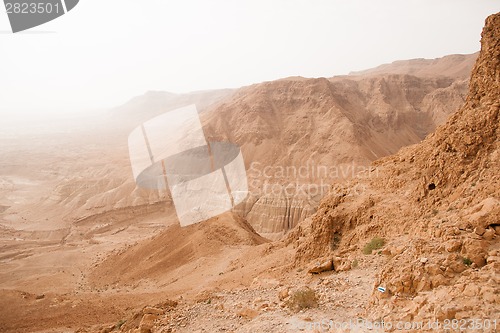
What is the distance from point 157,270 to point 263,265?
24.7 ft

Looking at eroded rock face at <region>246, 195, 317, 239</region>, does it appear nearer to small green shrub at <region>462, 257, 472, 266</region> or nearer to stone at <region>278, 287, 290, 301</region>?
stone at <region>278, 287, 290, 301</region>

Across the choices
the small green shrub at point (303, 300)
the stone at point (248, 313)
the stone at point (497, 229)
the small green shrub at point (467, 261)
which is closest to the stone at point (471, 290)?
the small green shrub at point (467, 261)

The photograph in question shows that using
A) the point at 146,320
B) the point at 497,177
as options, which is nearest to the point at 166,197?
the point at 146,320

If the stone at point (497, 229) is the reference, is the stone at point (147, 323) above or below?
below

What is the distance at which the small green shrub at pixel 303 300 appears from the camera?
646 centimetres

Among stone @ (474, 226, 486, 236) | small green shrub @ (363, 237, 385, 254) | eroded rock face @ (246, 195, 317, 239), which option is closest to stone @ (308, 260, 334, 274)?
small green shrub @ (363, 237, 385, 254)

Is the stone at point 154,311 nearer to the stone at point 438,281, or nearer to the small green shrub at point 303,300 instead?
the small green shrub at point 303,300

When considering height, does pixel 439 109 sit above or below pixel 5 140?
below

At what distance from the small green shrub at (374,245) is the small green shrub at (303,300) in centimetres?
274

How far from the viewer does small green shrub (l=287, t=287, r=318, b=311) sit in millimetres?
6456

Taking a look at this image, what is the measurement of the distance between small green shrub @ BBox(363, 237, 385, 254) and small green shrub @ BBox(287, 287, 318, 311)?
2.74 meters

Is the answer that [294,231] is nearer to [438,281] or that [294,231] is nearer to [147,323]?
[147,323]

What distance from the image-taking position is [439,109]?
2052 inches

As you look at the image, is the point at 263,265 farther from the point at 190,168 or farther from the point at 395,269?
the point at 190,168
